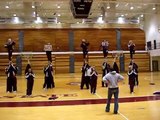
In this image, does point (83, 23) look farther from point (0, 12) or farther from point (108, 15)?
point (0, 12)

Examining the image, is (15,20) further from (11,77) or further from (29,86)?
(29,86)

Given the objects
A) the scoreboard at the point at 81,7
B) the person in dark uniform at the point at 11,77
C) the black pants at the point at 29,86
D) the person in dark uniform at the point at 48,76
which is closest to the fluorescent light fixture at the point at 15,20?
the person in dark uniform at the point at 48,76

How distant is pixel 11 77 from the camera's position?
16578 mm

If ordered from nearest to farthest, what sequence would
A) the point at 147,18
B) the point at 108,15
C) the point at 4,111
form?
the point at 4,111
the point at 108,15
the point at 147,18

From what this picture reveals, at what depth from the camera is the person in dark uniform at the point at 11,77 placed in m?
16.5

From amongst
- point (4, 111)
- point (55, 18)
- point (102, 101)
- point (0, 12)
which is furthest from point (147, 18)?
point (4, 111)

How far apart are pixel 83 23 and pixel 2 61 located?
1274 centimetres

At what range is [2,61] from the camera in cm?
3381

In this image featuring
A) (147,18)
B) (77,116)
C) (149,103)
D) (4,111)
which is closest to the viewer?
(77,116)

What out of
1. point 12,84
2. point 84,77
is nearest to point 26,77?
point 12,84

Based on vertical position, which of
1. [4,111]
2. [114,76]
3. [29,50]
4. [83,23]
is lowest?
[4,111]

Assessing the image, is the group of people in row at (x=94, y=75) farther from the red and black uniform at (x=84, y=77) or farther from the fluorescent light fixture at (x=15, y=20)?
the fluorescent light fixture at (x=15, y=20)

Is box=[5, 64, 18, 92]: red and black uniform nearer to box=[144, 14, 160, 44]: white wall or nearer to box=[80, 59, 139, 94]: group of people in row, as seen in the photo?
box=[80, 59, 139, 94]: group of people in row

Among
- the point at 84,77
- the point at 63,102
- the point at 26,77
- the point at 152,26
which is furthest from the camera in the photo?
the point at 152,26
